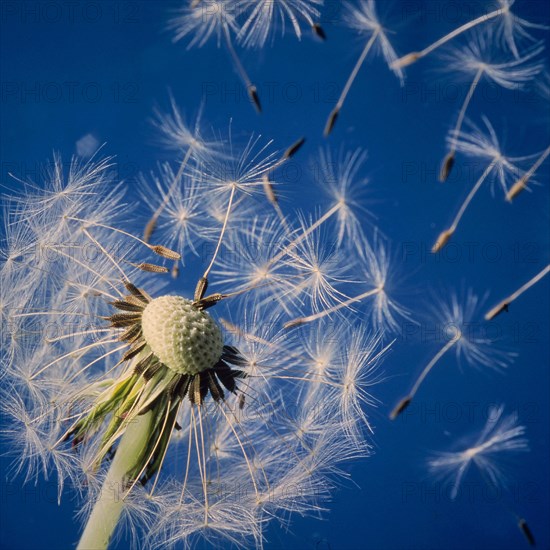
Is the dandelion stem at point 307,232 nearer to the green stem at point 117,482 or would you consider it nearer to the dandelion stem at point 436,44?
the dandelion stem at point 436,44

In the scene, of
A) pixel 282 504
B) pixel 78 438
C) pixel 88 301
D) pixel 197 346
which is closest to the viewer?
pixel 197 346

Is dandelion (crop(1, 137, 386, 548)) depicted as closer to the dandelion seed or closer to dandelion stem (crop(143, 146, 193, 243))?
dandelion stem (crop(143, 146, 193, 243))

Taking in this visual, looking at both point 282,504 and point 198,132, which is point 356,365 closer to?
point 282,504

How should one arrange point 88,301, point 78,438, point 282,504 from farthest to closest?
point 88,301 < point 282,504 < point 78,438

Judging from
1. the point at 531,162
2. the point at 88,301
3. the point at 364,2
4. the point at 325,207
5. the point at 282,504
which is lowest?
the point at 282,504

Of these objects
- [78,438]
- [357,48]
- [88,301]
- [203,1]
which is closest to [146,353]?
[78,438]

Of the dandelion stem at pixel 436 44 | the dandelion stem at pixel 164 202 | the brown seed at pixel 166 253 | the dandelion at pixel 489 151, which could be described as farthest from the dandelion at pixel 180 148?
the dandelion at pixel 489 151
